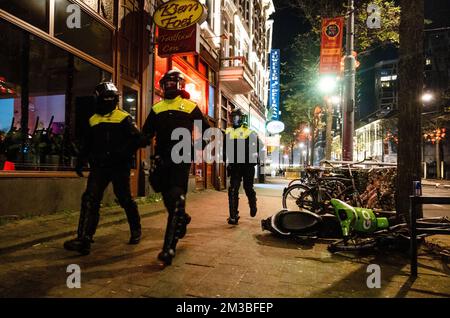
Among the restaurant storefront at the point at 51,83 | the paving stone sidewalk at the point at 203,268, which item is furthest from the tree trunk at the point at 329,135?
the paving stone sidewalk at the point at 203,268

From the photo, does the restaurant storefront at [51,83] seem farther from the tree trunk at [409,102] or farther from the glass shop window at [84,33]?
the tree trunk at [409,102]

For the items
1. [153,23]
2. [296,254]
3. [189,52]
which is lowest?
[296,254]

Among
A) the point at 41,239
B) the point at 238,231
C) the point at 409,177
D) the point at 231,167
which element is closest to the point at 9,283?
the point at 41,239

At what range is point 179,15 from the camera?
31.1 feet

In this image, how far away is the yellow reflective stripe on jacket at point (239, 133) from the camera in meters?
6.72

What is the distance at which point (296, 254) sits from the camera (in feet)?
15.1

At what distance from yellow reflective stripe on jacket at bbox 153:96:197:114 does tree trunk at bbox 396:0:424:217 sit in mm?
3367

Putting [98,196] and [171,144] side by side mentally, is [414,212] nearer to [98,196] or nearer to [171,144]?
[171,144]

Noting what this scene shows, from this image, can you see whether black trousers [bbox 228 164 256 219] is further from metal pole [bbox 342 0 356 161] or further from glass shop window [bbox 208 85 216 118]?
glass shop window [bbox 208 85 216 118]

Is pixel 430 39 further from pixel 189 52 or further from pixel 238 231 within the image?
pixel 238 231

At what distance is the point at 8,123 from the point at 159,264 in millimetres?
4722

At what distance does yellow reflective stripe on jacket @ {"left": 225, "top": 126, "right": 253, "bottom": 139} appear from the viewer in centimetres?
672

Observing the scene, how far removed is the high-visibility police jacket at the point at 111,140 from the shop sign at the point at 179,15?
226 inches
